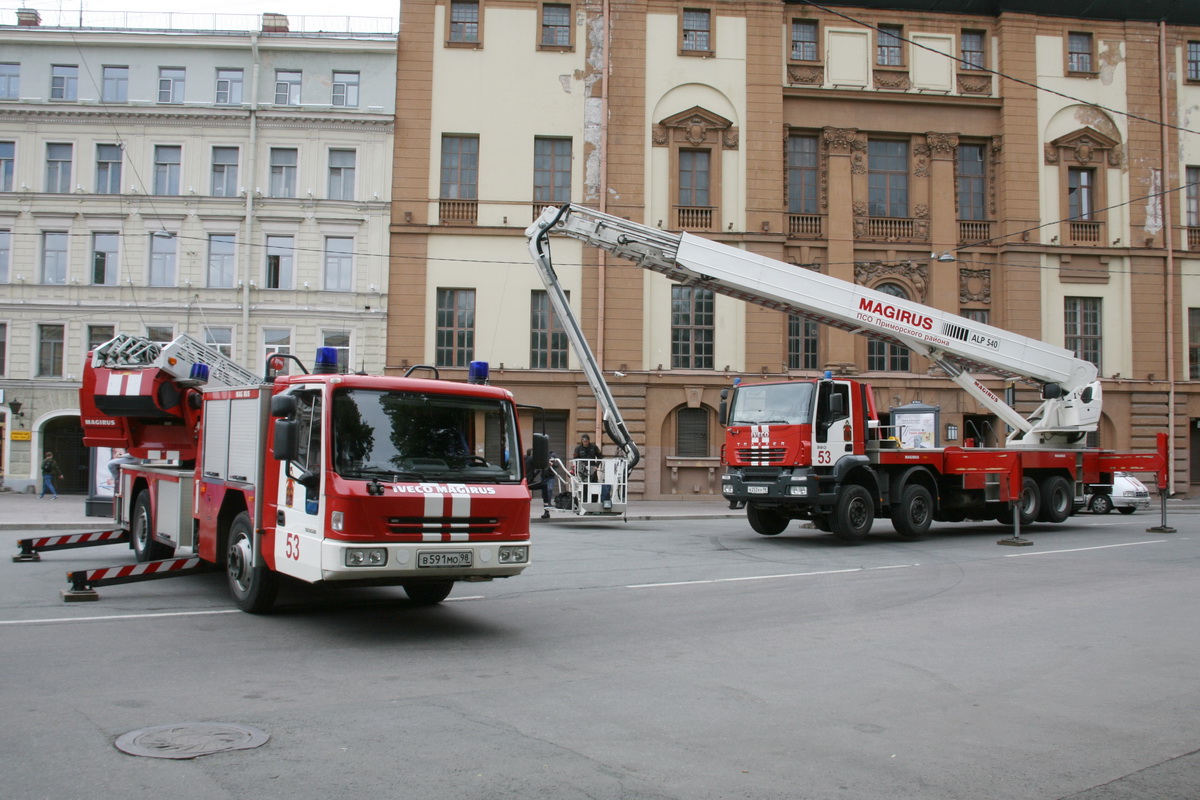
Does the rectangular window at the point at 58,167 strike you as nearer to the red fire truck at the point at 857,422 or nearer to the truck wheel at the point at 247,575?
the red fire truck at the point at 857,422

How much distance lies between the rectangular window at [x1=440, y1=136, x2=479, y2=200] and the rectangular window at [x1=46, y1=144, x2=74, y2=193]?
11.9 metres

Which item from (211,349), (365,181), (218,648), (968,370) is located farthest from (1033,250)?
(218,648)

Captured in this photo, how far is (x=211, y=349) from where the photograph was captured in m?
13.5

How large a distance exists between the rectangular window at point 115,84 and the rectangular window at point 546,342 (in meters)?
14.5

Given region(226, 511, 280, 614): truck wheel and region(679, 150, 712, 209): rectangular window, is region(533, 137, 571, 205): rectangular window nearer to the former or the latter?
region(679, 150, 712, 209): rectangular window

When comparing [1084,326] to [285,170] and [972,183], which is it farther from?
[285,170]

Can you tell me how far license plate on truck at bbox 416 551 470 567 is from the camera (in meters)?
8.45

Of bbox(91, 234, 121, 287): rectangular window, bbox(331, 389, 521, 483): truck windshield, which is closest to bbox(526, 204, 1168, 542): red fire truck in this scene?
bbox(331, 389, 521, 483): truck windshield

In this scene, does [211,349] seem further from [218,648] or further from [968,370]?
[968,370]

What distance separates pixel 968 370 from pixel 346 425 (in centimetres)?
1649

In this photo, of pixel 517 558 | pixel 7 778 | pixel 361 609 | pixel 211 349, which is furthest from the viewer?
pixel 211 349

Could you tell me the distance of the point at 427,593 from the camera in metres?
10.5

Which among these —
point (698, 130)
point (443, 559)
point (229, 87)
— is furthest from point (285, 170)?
point (443, 559)

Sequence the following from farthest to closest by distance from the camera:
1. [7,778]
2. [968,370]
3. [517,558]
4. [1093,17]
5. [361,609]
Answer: [1093,17], [968,370], [361,609], [517,558], [7,778]
